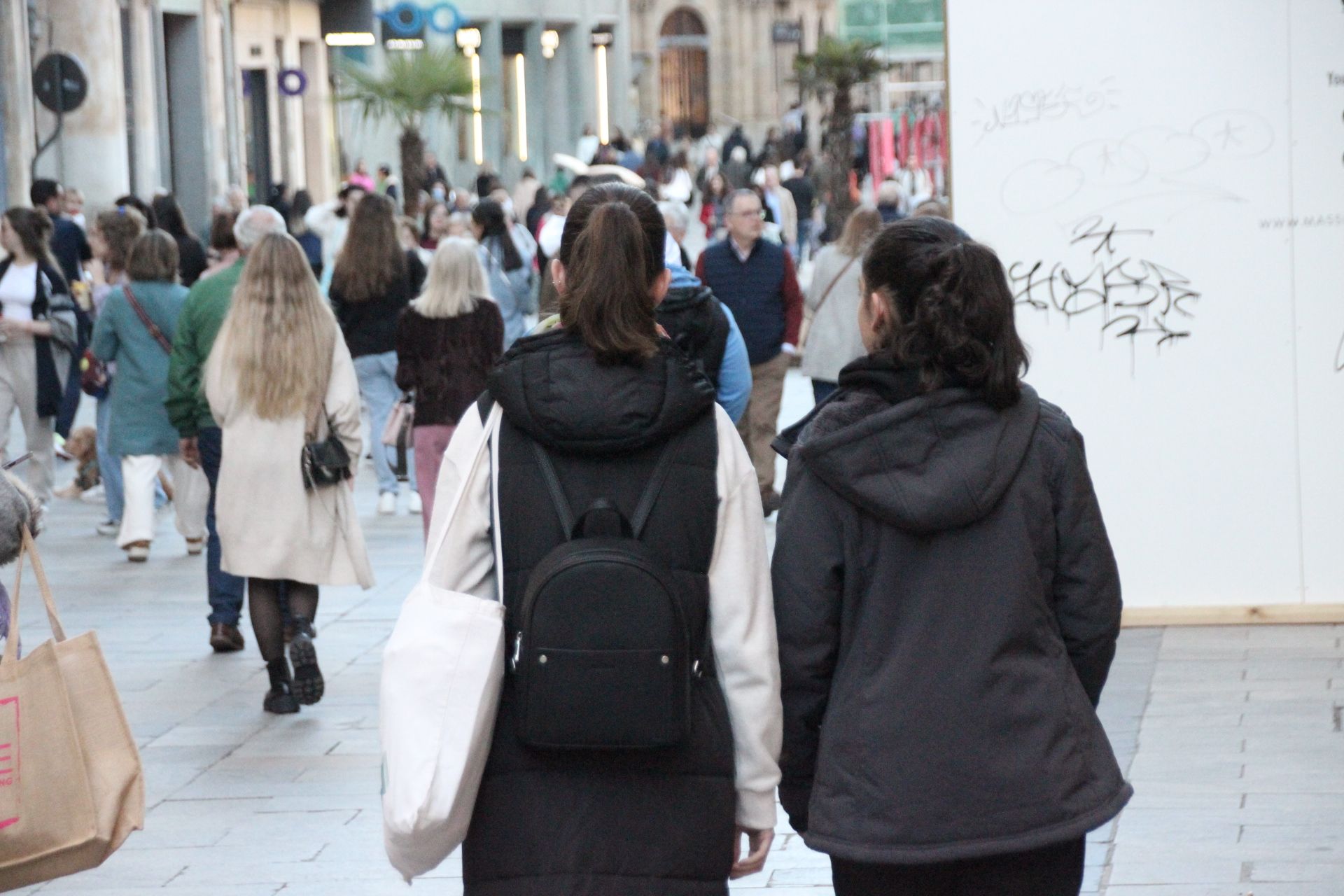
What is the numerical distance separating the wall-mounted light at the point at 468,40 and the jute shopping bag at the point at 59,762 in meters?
35.9

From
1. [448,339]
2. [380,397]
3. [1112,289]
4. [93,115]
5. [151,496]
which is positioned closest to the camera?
[1112,289]

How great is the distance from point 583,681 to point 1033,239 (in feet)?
17.4

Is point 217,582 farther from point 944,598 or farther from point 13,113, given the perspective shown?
point 13,113

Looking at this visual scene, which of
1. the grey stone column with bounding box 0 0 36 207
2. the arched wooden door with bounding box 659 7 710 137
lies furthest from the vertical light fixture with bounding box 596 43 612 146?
the grey stone column with bounding box 0 0 36 207

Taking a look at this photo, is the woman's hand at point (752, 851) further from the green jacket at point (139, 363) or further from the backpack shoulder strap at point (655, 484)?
the green jacket at point (139, 363)

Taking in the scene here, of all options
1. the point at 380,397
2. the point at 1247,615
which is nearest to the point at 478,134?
the point at 380,397

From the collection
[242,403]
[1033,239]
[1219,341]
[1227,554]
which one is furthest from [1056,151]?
[242,403]

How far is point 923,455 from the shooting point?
312cm

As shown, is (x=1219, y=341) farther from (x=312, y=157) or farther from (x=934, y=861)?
(x=312, y=157)

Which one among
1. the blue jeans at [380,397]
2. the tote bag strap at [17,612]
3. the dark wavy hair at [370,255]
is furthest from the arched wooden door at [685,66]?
the tote bag strap at [17,612]

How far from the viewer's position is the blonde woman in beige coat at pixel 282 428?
7.15 metres

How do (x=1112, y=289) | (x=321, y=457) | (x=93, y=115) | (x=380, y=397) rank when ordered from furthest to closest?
(x=93, y=115)
(x=380, y=397)
(x=1112, y=289)
(x=321, y=457)

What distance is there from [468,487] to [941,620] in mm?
742

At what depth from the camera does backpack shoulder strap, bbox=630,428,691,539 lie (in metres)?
3.15
